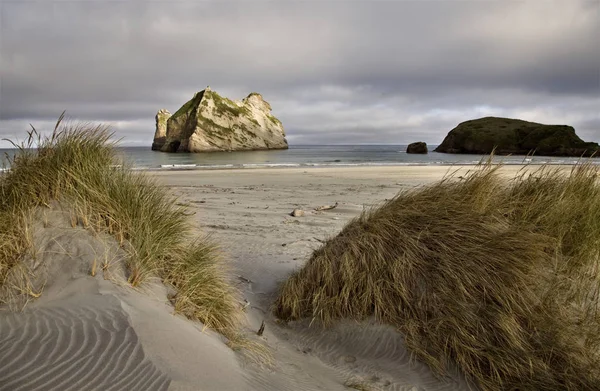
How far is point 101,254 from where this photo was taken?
3.12m

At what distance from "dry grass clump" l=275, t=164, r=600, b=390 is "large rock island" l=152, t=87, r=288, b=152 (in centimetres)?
7968

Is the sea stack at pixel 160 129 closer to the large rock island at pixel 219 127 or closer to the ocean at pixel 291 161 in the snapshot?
the large rock island at pixel 219 127

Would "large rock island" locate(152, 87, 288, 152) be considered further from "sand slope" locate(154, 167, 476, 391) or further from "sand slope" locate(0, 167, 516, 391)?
"sand slope" locate(0, 167, 516, 391)

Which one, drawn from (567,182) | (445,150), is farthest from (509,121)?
(567,182)

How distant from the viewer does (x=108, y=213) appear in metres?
3.48

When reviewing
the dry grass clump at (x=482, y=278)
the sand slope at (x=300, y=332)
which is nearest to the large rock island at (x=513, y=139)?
the sand slope at (x=300, y=332)

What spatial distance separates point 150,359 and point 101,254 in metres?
1.24

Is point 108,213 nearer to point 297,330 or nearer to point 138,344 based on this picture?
point 138,344

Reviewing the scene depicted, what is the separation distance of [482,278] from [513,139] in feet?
263

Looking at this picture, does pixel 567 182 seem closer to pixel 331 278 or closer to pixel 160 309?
pixel 331 278

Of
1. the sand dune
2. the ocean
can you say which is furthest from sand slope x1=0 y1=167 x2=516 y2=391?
A: the ocean

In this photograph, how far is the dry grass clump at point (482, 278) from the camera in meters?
3.14

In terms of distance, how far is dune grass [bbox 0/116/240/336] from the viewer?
320cm

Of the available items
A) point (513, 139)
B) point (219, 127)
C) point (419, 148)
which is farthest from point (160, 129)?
point (513, 139)
